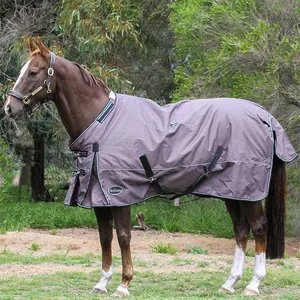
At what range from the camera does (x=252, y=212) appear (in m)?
5.75

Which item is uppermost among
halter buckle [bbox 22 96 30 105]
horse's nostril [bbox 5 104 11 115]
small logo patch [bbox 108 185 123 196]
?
halter buckle [bbox 22 96 30 105]

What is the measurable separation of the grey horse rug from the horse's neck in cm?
8

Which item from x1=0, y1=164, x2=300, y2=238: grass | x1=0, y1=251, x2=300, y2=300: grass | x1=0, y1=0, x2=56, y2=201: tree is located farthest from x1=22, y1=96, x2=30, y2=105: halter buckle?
x1=0, y1=0, x2=56, y2=201: tree

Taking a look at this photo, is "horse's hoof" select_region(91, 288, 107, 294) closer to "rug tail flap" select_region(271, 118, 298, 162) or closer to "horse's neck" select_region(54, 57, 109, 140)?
"horse's neck" select_region(54, 57, 109, 140)

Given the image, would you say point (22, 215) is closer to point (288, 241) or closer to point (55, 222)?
point (55, 222)

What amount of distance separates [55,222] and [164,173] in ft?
25.4

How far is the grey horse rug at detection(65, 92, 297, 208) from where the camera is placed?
5.43m

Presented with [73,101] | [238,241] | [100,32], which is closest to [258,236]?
[238,241]

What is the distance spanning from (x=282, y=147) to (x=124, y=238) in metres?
1.51

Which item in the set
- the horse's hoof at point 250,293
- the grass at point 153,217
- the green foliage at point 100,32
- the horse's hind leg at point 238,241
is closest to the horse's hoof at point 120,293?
the horse's hind leg at point 238,241

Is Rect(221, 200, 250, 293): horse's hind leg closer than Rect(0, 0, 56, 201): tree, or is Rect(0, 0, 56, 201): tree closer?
Rect(221, 200, 250, 293): horse's hind leg

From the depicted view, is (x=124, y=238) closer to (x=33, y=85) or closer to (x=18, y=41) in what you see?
(x=33, y=85)

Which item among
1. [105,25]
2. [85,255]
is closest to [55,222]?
[105,25]

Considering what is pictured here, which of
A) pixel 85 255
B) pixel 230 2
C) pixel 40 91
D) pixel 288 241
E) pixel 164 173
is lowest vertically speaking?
pixel 288 241
